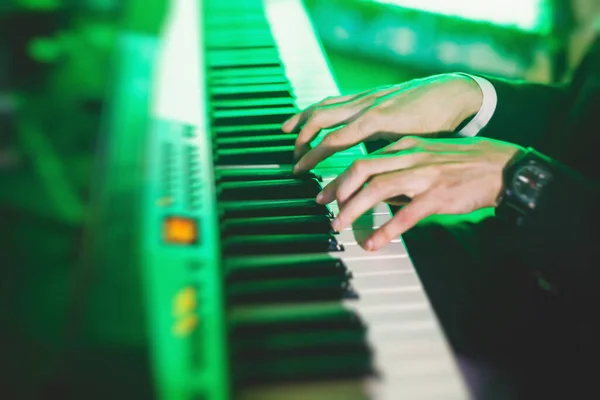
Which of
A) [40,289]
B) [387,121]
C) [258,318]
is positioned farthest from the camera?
[40,289]

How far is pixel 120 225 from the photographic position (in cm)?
203

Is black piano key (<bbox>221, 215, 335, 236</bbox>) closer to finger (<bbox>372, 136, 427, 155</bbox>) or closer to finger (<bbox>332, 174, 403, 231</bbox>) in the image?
finger (<bbox>332, 174, 403, 231</bbox>)

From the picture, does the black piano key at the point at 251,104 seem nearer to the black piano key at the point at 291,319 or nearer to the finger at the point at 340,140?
the finger at the point at 340,140

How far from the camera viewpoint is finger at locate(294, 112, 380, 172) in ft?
2.68

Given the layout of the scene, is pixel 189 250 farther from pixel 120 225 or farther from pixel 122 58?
pixel 122 58

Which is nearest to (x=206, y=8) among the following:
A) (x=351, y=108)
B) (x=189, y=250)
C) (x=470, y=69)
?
(x=351, y=108)

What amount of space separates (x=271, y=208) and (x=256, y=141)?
213 millimetres

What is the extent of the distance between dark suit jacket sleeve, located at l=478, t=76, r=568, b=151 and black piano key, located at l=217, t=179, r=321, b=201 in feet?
1.66

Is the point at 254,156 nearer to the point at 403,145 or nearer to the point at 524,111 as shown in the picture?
the point at 403,145

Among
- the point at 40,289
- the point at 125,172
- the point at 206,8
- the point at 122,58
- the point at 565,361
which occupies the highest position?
the point at 206,8

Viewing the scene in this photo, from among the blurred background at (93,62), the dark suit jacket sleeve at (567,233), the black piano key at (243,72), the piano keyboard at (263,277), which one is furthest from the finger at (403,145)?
the blurred background at (93,62)

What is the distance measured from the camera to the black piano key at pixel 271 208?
763 millimetres

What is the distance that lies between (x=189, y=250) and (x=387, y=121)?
45 cm

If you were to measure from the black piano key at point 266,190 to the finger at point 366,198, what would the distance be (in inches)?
4.6
